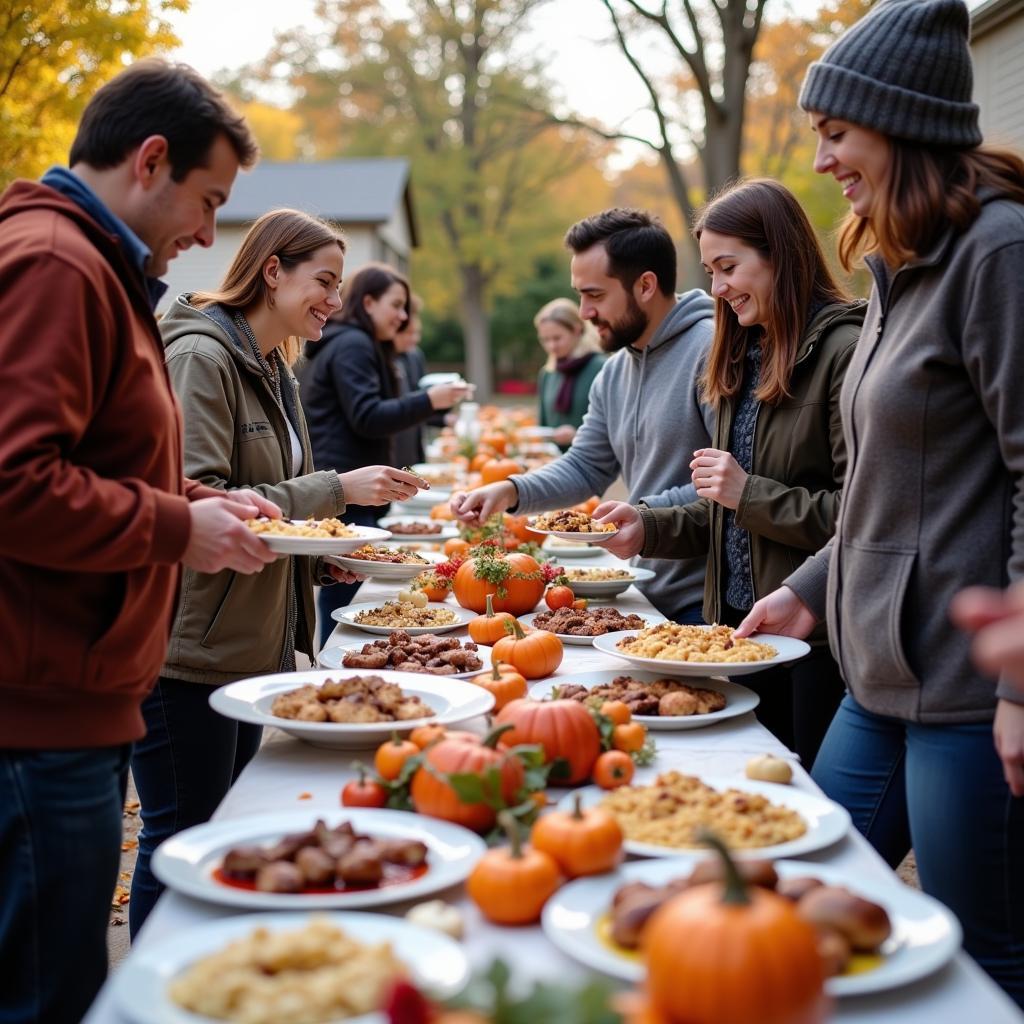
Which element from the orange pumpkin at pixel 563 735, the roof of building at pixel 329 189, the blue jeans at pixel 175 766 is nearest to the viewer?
the orange pumpkin at pixel 563 735

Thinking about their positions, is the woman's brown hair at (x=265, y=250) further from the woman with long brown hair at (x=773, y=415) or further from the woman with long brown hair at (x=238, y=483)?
the woman with long brown hair at (x=773, y=415)

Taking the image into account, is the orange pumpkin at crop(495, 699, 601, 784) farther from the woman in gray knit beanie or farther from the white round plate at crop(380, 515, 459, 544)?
the white round plate at crop(380, 515, 459, 544)

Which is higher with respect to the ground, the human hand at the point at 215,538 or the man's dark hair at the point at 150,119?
the man's dark hair at the point at 150,119

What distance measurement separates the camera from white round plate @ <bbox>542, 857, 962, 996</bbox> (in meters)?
1.49

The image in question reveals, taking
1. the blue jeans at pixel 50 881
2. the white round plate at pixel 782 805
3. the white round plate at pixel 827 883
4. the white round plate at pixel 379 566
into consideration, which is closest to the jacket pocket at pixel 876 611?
the white round plate at pixel 782 805

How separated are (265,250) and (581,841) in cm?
258

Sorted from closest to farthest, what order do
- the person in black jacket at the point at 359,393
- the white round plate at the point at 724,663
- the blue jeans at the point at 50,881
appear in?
1. the blue jeans at the point at 50,881
2. the white round plate at the point at 724,663
3. the person in black jacket at the point at 359,393

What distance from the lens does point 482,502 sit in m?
4.51

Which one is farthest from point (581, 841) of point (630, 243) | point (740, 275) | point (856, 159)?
point (630, 243)

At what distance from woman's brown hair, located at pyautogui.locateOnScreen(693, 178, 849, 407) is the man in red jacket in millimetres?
1835

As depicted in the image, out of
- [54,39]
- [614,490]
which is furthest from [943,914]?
[614,490]

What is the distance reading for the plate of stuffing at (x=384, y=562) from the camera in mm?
4188

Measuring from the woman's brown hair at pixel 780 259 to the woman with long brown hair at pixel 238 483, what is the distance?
4.05 feet

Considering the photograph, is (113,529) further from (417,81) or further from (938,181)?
(417,81)
